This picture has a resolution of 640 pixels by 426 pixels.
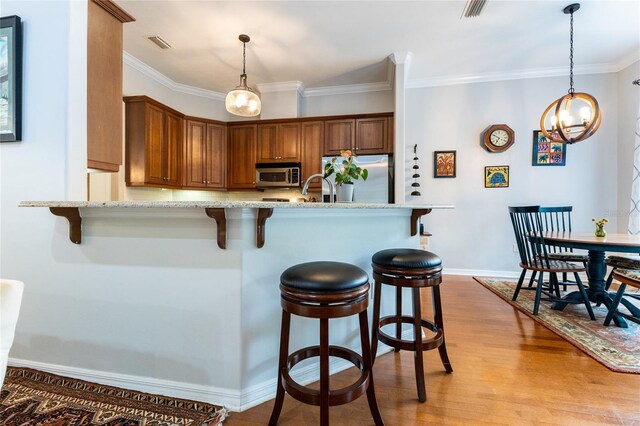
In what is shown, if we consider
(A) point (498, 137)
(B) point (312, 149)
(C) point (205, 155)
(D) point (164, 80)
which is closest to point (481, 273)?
(A) point (498, 137)

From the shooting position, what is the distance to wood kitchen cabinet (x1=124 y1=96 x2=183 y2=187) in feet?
11.3

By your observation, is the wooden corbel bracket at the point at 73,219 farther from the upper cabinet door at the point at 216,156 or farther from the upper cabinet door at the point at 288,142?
the upper cabinet door at the point at 288,142

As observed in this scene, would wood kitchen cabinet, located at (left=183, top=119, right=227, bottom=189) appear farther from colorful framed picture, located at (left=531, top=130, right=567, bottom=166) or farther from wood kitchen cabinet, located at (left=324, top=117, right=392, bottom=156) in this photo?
colorful framed picture, located at (left=531, top=130, right=567, bottom=166)

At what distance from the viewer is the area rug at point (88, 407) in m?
1.27

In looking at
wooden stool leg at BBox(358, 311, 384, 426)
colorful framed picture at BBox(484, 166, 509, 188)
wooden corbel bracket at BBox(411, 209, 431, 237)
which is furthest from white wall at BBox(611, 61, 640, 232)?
wooden stool leg at BBox(358, 311, 384, 426)

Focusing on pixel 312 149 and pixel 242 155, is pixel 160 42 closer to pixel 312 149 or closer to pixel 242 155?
pixel 242 155

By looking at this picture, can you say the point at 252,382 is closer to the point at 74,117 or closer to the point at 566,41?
the point at 74,117

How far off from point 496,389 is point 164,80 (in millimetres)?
5118

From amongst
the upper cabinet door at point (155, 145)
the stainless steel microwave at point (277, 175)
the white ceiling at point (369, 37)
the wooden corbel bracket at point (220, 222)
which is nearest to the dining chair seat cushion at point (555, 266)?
the white ceiling at point (369, 37)

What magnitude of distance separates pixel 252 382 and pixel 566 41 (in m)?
4.61

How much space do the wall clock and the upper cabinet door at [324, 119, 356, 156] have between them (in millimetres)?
1879

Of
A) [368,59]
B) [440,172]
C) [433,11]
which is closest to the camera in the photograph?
[433,11]

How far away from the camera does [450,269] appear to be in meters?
4.14

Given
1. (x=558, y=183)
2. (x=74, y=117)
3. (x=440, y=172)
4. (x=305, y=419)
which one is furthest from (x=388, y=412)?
(x=558, y=183)
